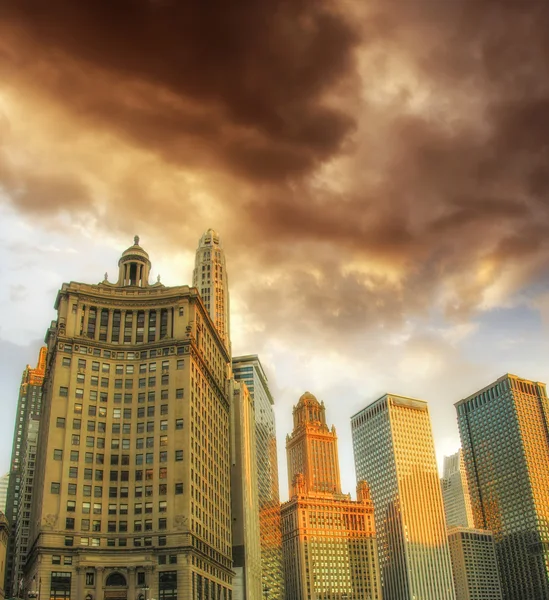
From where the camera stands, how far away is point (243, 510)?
588 feet

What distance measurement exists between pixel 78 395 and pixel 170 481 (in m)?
26.6

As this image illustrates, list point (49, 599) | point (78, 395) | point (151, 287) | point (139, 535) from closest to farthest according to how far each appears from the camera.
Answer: point (49, 599) → point (139, 535) → point (78, 395) → point (151, 287)

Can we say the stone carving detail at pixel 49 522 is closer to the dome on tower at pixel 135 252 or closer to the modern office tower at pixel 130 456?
the modern office tower at pixel 130 456

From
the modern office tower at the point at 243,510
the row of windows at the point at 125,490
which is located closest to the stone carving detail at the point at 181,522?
the row of windows at the point at 125,490

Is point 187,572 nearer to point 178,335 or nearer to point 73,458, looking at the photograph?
point 73,458

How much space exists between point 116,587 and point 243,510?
187 ft

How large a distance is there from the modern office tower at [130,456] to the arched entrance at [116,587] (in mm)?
184

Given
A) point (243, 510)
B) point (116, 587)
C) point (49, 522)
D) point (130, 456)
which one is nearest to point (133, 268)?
point (130, 456)

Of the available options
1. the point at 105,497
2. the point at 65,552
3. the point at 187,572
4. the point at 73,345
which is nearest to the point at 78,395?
the point at 73,345

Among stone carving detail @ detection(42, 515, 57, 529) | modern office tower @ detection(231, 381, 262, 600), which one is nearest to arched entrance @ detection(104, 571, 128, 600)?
stone carving detail @ detection(42, 515, 57, 529)

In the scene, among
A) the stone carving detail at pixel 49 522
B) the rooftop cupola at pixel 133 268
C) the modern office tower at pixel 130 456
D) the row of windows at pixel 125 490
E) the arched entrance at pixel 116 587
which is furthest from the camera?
the rooftop cupola at pixel 133 268

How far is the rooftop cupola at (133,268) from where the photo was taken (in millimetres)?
171625

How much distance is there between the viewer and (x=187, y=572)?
128 m

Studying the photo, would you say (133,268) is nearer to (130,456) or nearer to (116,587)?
(130,456)
